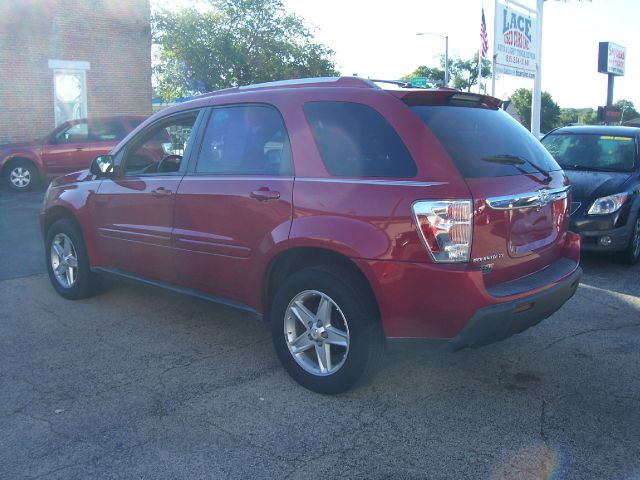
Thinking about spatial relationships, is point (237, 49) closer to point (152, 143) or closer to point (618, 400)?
point (152, 143)

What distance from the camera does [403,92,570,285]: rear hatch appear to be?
137 inches

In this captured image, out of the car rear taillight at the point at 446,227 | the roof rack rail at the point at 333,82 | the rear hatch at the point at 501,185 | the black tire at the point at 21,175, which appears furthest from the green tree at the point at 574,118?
the car rear taillight at the point at 446,227

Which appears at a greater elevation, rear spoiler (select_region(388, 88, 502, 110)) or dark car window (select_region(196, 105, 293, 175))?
rear spoiler (select_region(388, 88, 502, 110))

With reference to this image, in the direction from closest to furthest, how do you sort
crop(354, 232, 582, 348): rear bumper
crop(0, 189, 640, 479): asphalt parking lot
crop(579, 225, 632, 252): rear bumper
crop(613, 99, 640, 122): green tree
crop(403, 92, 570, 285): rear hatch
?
crop(0, 189, 640, 479): asphalt parking lot
crop(354, 232, 582, 348): rear bumper
crop(403, 92, 570, 285): rear hatch
crop(579, 225, 632, 252): rear bumper
crop(613, 99, 640, 122): green tree

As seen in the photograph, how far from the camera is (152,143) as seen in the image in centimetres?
607

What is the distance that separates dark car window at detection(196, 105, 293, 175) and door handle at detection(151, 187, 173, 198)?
0.31m

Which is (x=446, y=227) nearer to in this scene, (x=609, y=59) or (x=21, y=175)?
(x=21, y=175)

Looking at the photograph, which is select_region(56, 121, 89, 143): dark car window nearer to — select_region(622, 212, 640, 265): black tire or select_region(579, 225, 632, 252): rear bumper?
select_region(579, 225, 632, 252): rear bumper

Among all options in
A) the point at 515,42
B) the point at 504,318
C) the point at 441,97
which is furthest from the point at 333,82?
the point at 515,42

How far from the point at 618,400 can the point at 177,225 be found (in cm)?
313

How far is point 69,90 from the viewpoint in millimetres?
19203

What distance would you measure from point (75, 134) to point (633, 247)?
12.7 meters

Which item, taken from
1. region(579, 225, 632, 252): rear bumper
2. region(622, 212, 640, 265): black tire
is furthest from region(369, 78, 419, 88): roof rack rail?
region(622, 212, 640, 265): black tire

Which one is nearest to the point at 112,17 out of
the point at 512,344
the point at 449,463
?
the point at 512,344
